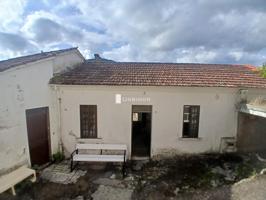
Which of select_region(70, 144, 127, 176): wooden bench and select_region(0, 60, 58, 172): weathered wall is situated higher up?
select_region(0, 60, 58, 172): weathered wall

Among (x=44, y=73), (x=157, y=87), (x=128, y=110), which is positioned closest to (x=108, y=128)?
(x=128, y=110)

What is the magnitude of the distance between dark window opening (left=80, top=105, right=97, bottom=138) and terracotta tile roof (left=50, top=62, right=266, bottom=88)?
4.27 feet

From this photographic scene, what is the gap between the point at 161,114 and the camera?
1061 centimetres

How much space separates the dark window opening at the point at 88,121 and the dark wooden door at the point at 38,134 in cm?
159

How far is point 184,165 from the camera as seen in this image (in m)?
9.95

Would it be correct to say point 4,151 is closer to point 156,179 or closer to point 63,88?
point 63,88

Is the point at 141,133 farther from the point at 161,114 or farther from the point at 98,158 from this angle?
the point at 98,158

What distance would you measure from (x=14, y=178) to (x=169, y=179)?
569 cm

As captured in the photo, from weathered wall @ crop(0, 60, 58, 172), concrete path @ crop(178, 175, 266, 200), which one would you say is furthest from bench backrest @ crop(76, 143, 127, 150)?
Result: concrete path @ crop(178, 175, 266, 200)

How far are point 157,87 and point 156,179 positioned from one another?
409 centimetres

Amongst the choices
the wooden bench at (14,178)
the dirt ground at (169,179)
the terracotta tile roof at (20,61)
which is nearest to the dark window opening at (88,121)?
the dirt ground at (169,179)

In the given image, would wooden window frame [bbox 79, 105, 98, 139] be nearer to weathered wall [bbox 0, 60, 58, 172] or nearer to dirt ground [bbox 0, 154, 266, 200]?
dirt ground [bbox 0, 154, 266, 200]

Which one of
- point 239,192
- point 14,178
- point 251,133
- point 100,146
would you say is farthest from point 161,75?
point 14,178

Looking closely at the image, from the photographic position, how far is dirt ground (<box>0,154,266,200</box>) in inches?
296
